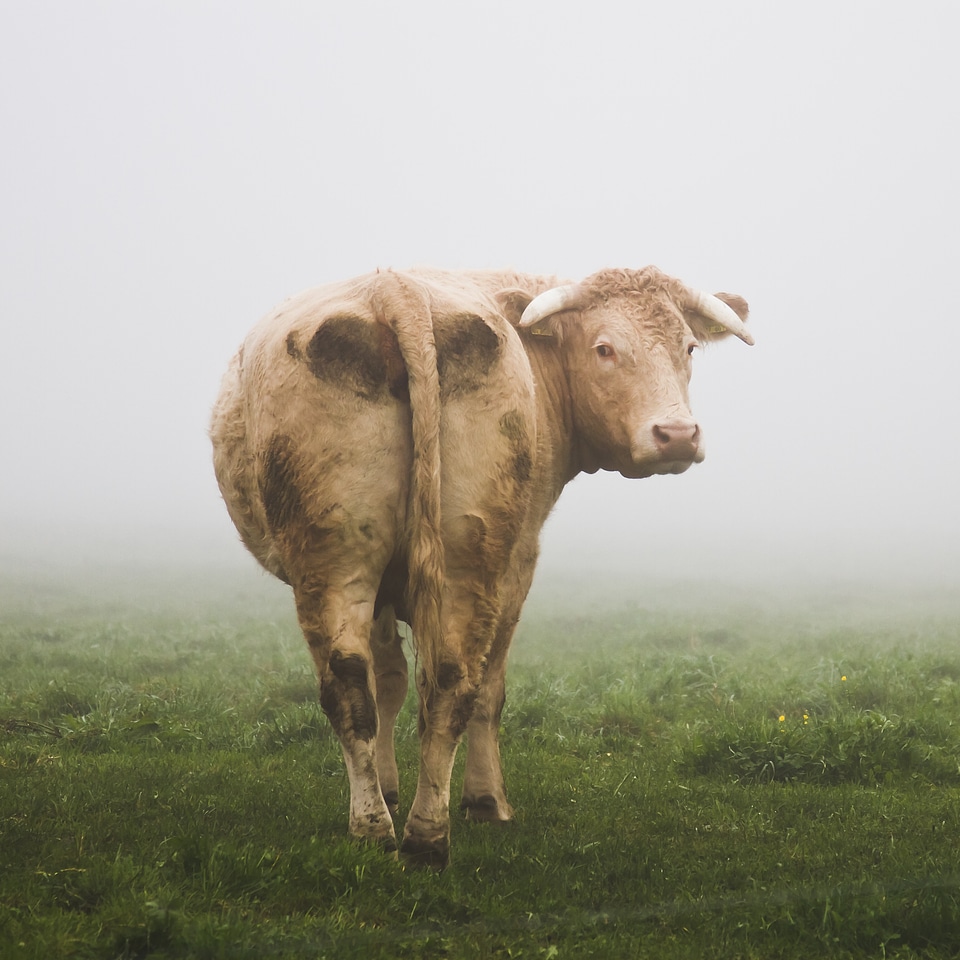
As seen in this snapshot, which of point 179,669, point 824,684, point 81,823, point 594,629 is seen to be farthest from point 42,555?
point 81,823

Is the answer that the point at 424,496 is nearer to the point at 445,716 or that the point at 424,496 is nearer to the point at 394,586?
the point at 394,586

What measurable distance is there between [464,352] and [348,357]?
54 centimetres

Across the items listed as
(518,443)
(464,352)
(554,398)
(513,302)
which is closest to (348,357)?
(464,352)

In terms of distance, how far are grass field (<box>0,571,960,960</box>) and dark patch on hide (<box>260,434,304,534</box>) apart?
52.1 inches

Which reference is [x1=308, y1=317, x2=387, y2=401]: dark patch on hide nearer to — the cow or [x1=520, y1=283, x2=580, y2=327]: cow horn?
the cow

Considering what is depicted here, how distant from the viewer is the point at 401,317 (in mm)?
4707

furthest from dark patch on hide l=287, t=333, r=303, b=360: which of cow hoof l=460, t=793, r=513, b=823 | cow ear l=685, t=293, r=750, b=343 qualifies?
cow ear l=685, t=293, r=750, b=343

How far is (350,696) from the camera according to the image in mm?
4402

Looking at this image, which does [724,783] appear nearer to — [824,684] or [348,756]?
[348,756]

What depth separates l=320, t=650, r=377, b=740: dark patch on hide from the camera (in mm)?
4383

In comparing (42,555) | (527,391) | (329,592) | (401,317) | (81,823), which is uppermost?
(401,317)

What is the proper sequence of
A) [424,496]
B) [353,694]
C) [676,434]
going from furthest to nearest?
1. [676,434]
2. [424,496]
3. [353,694]

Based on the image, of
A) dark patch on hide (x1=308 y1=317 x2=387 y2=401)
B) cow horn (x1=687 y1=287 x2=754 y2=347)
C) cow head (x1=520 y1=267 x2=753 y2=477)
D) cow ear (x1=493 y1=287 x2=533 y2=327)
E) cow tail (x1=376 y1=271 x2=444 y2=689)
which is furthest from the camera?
cow horn (x1=687 y1=287 x2=754 y2=347)

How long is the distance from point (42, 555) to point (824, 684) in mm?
39354
